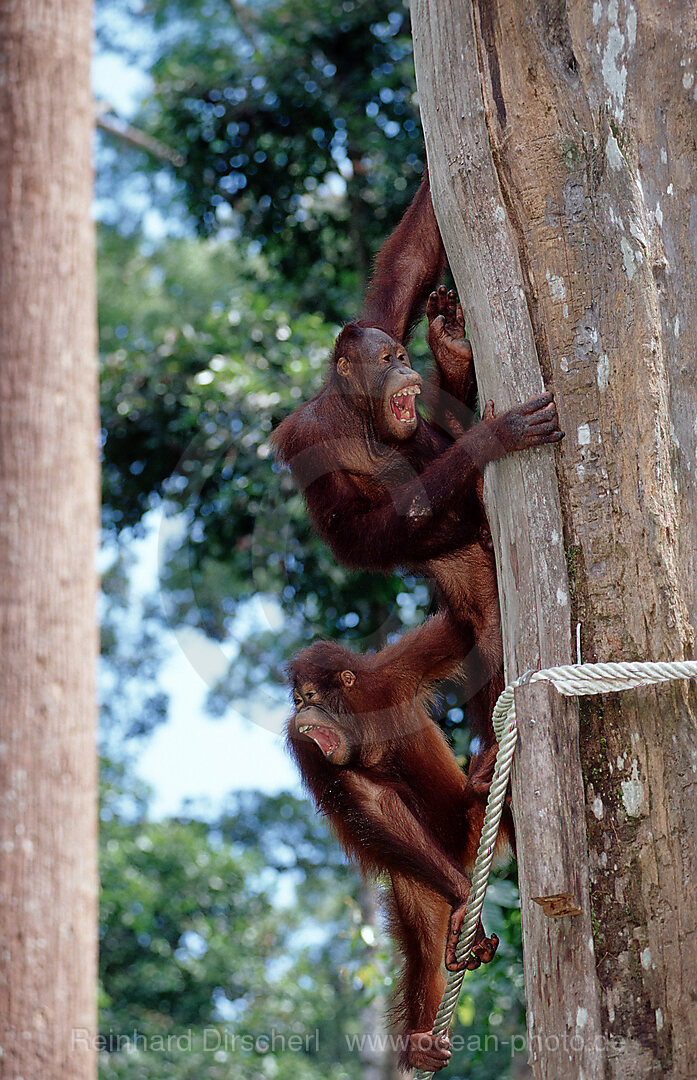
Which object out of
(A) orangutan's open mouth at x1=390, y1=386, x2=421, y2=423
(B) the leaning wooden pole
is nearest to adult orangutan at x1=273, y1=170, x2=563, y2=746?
(A) orangutan's open mouth at x1=390, y1=386, x2=421, y2=423

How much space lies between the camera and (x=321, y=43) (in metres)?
7.20

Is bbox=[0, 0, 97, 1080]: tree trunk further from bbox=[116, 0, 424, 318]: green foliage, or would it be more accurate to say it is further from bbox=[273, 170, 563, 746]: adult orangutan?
bbox=[116, 0, 424, 318]: green foliage

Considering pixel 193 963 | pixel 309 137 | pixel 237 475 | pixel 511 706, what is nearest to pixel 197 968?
pixel 193 963

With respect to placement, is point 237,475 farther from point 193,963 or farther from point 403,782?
point 193,963

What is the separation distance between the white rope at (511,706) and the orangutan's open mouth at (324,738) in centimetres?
91

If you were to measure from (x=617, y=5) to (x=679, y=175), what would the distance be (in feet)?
1.31

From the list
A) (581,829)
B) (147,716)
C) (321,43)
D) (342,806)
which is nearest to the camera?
(581,829)

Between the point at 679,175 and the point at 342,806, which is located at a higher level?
the point at 679,175

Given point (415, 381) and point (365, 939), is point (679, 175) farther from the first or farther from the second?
point (365, 939)

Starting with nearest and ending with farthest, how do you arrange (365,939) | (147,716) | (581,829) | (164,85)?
1. (581,829)
2. (365,939)
3. (164,85)
4. (147,716)

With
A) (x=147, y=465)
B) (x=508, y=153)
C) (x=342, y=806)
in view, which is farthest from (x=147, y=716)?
(x=508, y=153)

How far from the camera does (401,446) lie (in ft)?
10.9

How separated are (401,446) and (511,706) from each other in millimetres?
1337

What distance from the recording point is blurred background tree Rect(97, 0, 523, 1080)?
600cm
